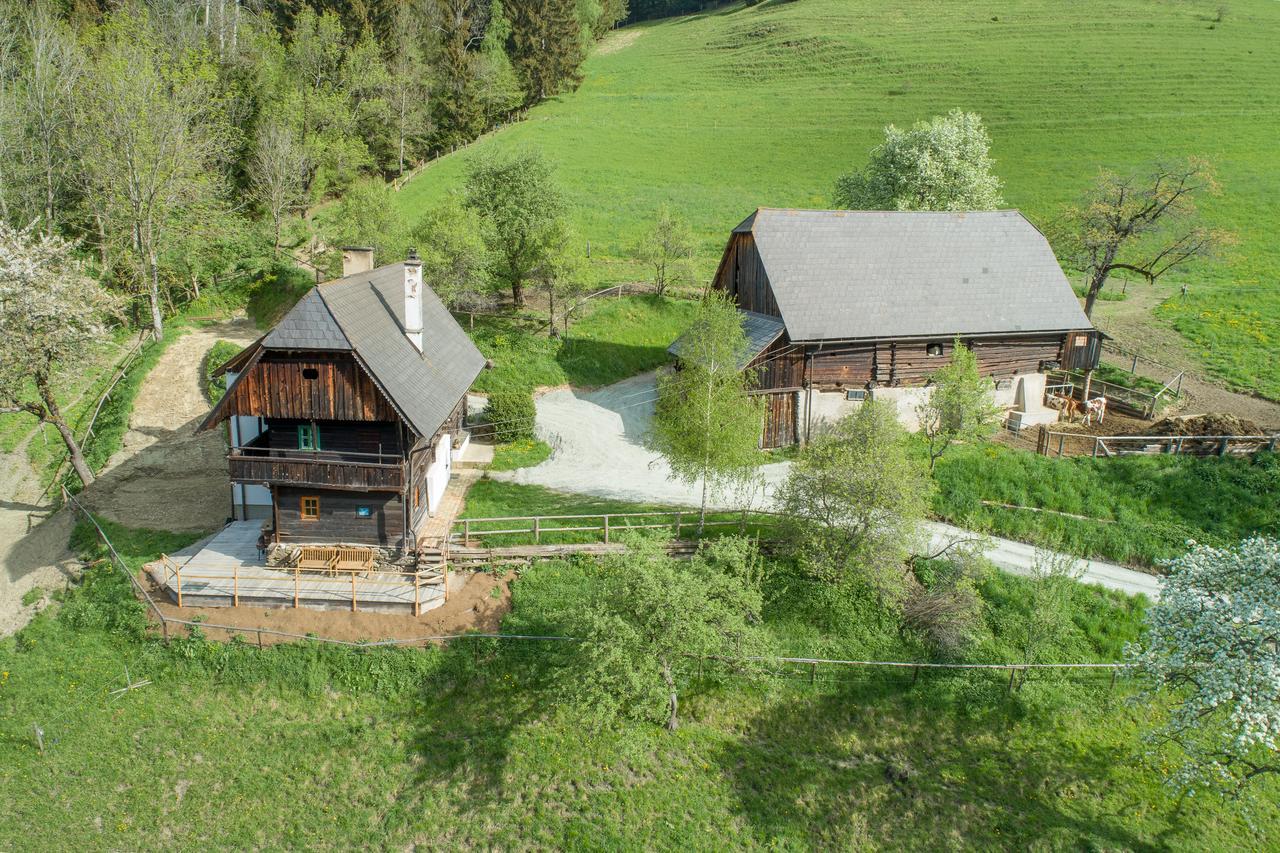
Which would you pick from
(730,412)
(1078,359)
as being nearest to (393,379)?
(730,412)

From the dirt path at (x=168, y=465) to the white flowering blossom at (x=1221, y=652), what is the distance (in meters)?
25.0

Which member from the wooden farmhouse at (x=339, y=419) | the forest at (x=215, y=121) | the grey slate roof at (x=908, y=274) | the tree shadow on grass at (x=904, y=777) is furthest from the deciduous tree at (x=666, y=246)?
the tree shadow on grass at (x=904, y=777)

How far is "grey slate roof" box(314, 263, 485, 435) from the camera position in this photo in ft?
67.1

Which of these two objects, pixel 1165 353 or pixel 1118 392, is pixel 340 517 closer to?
pixel 1118 392

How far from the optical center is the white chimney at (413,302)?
23562 millimetres

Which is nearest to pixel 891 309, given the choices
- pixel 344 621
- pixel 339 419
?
pixel 339 419

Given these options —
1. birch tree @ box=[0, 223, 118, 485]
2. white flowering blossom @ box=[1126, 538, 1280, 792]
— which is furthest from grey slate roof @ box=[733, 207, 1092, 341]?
birch tree @ box=[0, 223, 118, 485]

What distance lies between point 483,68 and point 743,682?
6773 centimetres

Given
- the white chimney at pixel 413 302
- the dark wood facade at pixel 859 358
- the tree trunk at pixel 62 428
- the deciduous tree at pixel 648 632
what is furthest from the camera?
the dark wood facade at pixel 859 358

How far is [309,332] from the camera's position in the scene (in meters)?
20.0

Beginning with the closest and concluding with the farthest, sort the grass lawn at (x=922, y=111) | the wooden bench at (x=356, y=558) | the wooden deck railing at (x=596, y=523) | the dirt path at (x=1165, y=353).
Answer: the wooden bench at (x=356, y=558), the wooden deck railing at (x=596, y=523), the dirt path at (x=1165, y=353), the grass lawn at (x=922, y=111)

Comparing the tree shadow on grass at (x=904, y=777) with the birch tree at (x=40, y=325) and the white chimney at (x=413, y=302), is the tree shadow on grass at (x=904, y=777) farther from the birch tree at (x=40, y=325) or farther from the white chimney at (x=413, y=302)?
the birch tree at (x=40, y=325)

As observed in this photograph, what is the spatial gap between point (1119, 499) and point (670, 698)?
17.0 metres

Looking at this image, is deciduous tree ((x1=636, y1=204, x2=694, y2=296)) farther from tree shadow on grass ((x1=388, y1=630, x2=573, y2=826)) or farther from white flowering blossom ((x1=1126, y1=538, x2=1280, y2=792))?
white flowering blossom ((x1=1126, y1=538, x2=1280, y2=792))
